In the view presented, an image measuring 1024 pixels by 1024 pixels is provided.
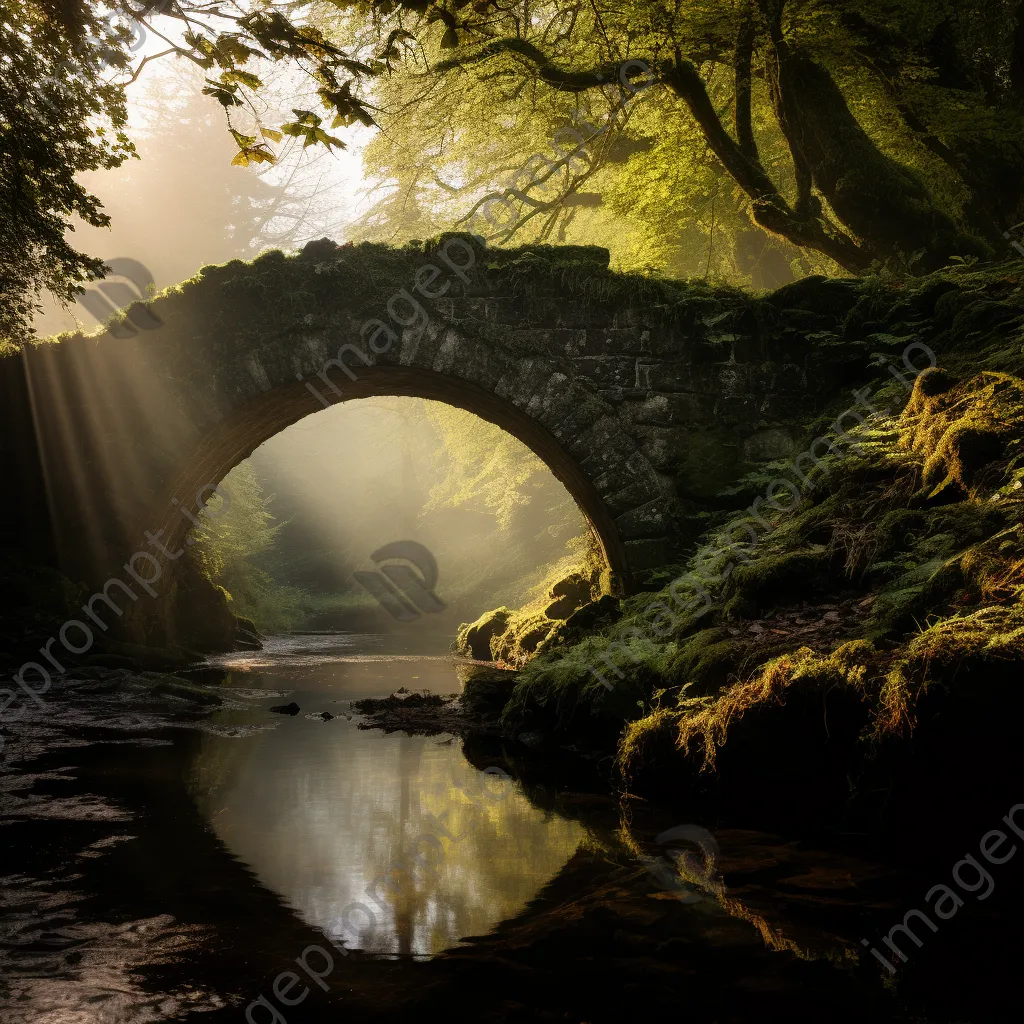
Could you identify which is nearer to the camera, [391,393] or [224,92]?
[224,92]

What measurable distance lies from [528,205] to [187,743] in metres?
12.7

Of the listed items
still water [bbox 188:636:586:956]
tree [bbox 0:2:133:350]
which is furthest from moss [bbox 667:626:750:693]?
tree [bbox 0:2:133:350]

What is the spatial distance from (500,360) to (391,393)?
266 cm

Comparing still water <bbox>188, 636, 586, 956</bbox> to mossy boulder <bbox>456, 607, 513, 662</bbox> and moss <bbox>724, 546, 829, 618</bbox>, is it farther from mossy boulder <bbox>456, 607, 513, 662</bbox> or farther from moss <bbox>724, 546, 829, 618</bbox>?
mossy boulder <bbox>456, 607, 513, 662</bbox>

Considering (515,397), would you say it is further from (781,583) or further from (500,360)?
(781,583)

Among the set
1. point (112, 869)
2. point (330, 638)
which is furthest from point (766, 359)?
point (330, 638)

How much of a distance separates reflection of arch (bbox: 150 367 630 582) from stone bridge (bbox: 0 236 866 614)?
9cm

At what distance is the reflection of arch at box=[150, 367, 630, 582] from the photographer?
29.9 feet

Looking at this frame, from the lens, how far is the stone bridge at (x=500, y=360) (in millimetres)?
8828

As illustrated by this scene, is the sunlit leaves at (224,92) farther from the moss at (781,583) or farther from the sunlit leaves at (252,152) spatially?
the moss at (781,583)

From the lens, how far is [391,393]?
11.0m

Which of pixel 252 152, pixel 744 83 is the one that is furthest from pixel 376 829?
pixel 744 83

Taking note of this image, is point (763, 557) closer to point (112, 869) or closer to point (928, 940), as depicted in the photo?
point (928, 940)

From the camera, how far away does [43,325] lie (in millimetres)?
31438
